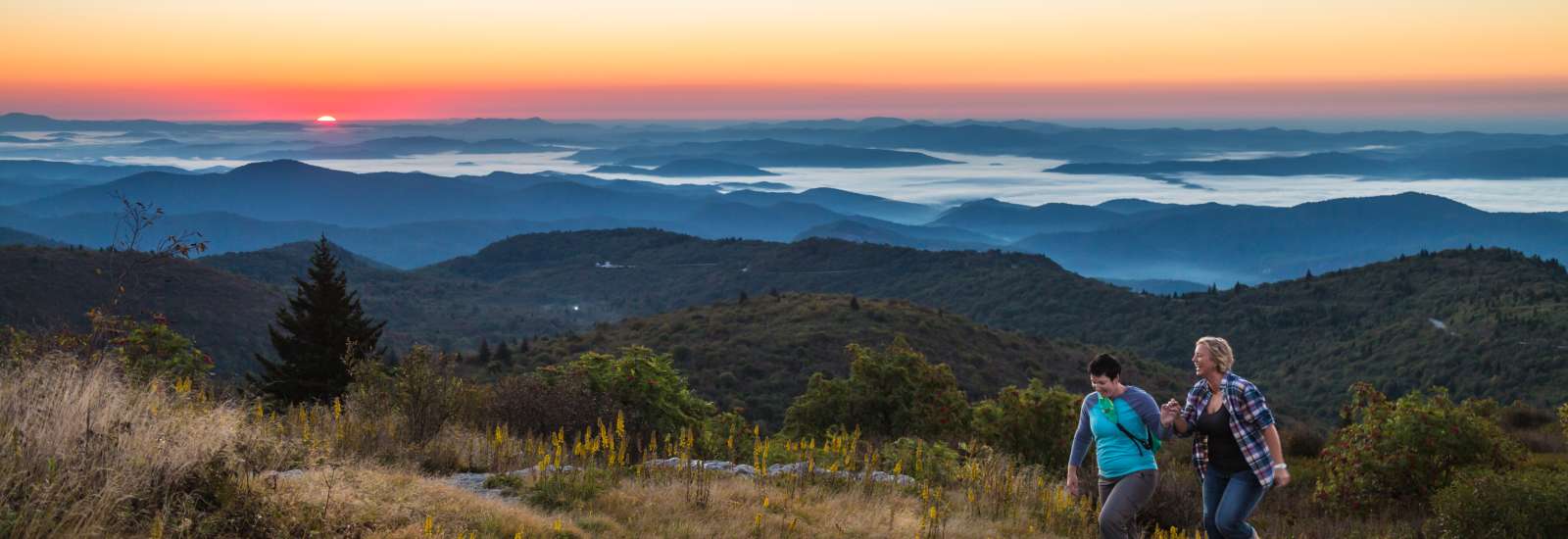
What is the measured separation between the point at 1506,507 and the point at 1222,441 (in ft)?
10.5

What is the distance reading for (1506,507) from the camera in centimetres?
793

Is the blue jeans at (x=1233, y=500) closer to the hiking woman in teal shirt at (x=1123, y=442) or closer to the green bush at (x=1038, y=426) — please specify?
the hiking woman in teal shirt at (x=1123, y=442)

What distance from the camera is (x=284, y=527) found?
17.3ft

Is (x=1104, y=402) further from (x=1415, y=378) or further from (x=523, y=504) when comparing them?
(x=1415, y=378)

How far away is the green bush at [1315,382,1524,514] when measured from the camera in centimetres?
1101

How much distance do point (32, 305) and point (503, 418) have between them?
183ft

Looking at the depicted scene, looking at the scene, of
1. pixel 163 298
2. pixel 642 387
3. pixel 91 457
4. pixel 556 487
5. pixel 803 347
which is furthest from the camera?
pixel 163 298

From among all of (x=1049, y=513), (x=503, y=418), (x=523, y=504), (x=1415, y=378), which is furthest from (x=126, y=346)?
(x=1415, y=378)

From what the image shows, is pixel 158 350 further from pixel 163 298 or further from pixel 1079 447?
pixel 163 298

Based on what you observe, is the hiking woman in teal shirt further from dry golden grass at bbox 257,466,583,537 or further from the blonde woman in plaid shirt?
dry golden grass at bbox 257,466,583,537

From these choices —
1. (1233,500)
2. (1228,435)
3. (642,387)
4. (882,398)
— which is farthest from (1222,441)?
(882,398)

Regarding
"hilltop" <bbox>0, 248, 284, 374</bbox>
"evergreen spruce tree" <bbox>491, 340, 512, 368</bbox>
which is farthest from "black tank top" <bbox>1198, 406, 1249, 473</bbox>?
"hilltop" <bbox>0, 248, 284, 374</bbox>

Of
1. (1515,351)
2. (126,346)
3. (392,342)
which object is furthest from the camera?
(392,342)

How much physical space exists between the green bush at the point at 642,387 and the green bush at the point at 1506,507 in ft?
26.0
